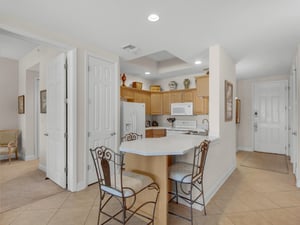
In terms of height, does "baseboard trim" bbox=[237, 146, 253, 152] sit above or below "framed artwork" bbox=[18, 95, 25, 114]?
below

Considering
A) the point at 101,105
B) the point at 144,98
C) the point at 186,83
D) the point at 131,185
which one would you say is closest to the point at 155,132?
the point at 144,98

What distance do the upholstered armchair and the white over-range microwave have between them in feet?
14.8

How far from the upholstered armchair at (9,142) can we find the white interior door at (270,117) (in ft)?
23.9

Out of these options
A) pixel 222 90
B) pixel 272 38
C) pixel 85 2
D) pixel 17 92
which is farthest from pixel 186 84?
pixel 17 92

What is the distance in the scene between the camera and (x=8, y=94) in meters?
5.01

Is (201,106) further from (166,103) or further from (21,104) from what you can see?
(21,104)

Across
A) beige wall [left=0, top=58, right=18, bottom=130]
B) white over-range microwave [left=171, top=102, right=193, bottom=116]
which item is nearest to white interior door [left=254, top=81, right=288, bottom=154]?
white over-range microwave [left=171, top=102, right=193, bottom=116]

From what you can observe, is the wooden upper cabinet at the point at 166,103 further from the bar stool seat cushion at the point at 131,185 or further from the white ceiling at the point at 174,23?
the bar stool seat cushion at the point at 131,185

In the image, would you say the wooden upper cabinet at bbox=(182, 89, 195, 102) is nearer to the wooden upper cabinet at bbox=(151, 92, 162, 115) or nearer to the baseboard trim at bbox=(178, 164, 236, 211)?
the wooden upper cabinet at bbox=(151, 92, 162, 115)

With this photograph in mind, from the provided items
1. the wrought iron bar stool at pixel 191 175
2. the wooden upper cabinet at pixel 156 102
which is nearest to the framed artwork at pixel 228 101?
the wrought iron bar stool at pixel 191 175

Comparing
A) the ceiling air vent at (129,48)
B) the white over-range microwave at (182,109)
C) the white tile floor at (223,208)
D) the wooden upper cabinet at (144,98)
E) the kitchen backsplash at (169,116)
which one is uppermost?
the ceiling air vent at (129,48)

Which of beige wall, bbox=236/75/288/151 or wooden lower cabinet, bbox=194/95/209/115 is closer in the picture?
wooden lower cabinet, bbox=194/95/209/115

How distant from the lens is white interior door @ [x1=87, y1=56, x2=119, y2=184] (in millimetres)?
3164

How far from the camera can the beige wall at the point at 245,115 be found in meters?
6.02
